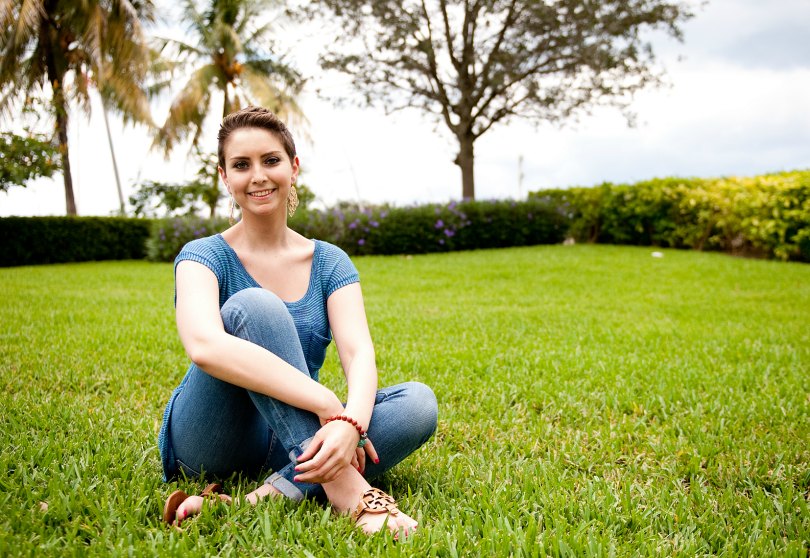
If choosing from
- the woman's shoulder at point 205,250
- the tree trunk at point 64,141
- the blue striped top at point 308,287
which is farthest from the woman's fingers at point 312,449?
the tree trunk at point 64,141

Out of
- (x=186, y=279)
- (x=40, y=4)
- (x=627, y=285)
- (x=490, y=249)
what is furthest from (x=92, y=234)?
(x=186, y=279)

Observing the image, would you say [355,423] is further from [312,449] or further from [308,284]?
[308,284]

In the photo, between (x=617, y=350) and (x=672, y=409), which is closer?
(x=672, y=409)

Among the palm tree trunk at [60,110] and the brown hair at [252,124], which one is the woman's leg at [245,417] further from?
the palm tree trunk at [60,110]

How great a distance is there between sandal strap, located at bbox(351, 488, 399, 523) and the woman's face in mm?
1028

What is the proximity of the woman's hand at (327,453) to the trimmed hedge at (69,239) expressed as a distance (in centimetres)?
1724

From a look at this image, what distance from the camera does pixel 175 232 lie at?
15734mm

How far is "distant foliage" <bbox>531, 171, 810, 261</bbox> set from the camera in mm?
12023

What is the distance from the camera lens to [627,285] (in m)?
9.16

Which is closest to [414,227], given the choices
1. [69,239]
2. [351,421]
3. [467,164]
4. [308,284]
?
[467,164]

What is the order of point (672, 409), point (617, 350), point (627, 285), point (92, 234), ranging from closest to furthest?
point (672, 409), point (617, 350), point (627, 285), point (92, 234)

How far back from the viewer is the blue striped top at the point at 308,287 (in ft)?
7.49

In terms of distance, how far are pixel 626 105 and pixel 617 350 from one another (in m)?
15.3

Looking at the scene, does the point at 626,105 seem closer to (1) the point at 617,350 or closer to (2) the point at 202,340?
(1) the point at 617,350
